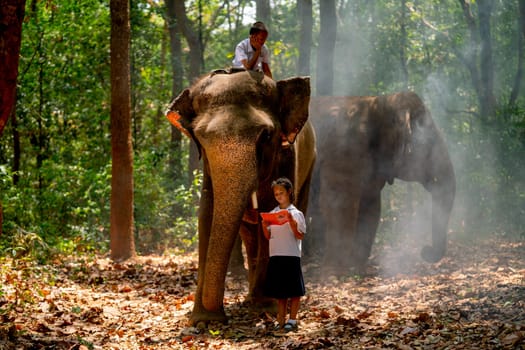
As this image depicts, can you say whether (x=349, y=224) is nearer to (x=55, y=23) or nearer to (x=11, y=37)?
(x=11, y=37)

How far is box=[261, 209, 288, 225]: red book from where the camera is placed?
674cm

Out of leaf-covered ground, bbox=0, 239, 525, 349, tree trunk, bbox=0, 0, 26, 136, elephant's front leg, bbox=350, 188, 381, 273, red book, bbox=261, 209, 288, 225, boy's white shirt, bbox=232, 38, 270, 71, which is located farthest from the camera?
elephant's front leg, bbox=350, 188, 381, 273

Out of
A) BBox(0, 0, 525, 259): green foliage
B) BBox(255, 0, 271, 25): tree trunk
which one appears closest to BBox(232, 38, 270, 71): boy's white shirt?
BBox(0, 0, 525, 259): green foliage

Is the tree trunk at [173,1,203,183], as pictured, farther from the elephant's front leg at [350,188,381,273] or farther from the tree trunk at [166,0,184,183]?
the elephant's front leg at [350,188,381,273]

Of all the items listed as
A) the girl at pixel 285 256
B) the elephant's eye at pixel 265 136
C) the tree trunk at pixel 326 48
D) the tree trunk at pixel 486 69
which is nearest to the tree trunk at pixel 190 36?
the tree trunk at pixel 326 48

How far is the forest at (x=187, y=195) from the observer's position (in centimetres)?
662

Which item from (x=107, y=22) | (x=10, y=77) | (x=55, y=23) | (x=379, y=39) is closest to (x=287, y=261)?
(x=10, y=77)

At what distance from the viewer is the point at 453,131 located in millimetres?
22062

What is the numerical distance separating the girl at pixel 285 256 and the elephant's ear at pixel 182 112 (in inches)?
47.3

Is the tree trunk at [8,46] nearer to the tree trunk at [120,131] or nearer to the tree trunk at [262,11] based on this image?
the tree trunk at [120,131]

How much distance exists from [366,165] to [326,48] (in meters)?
4.14

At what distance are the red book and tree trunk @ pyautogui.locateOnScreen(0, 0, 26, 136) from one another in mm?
2643

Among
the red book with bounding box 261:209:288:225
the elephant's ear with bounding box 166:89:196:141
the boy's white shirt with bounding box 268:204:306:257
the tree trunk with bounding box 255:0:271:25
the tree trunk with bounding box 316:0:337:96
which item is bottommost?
the boy's white shirt with bounding box 268:204:306:257

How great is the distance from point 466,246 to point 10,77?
11.3 metres
